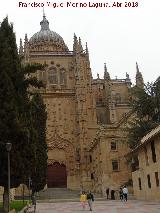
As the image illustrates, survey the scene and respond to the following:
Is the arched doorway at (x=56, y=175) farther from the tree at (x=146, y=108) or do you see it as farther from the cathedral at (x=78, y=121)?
the tree at (x=146, y=108)

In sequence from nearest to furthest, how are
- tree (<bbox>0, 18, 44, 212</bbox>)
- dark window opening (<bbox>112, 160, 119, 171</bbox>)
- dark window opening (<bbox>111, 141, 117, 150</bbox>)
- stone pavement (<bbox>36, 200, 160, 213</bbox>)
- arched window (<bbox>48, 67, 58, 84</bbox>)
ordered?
1. tree (<bbox>0, 18, 44, 212</bbox>)
2. stone pavement (<bbox>36, 200, 160, 213</bbox>)
3. dark window opening (<bbox>112, 160, 119, 171</bbox>)
4. dark window opening (<bbox>111, 141, 117, 150</bbox>)
5. arched window (<bbox>48, 67, 58, 84</bbox>)

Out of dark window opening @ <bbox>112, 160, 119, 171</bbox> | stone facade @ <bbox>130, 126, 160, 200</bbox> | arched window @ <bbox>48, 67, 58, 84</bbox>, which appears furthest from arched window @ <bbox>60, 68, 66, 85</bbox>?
stone facade @ <bbox>130, 126, 160, 200</bbox>

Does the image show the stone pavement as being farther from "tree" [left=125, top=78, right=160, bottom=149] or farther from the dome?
the dome

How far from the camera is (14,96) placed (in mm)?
21922

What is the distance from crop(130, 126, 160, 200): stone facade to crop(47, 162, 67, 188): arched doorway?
850 inches

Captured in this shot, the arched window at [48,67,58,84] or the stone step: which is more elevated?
the arched window at [48,67,58,84]

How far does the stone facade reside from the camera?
29.6 meters

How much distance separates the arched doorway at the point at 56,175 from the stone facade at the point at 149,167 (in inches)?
850

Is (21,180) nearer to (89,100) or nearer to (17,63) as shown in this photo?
(17,63)

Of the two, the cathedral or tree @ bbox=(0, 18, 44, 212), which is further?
the cathedral

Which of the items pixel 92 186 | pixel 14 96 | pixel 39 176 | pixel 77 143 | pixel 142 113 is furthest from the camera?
pixel 77 143

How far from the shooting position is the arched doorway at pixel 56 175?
187 feet

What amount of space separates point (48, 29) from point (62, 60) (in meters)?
13.0

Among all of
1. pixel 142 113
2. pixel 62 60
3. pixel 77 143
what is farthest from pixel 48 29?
pixel 142 113
